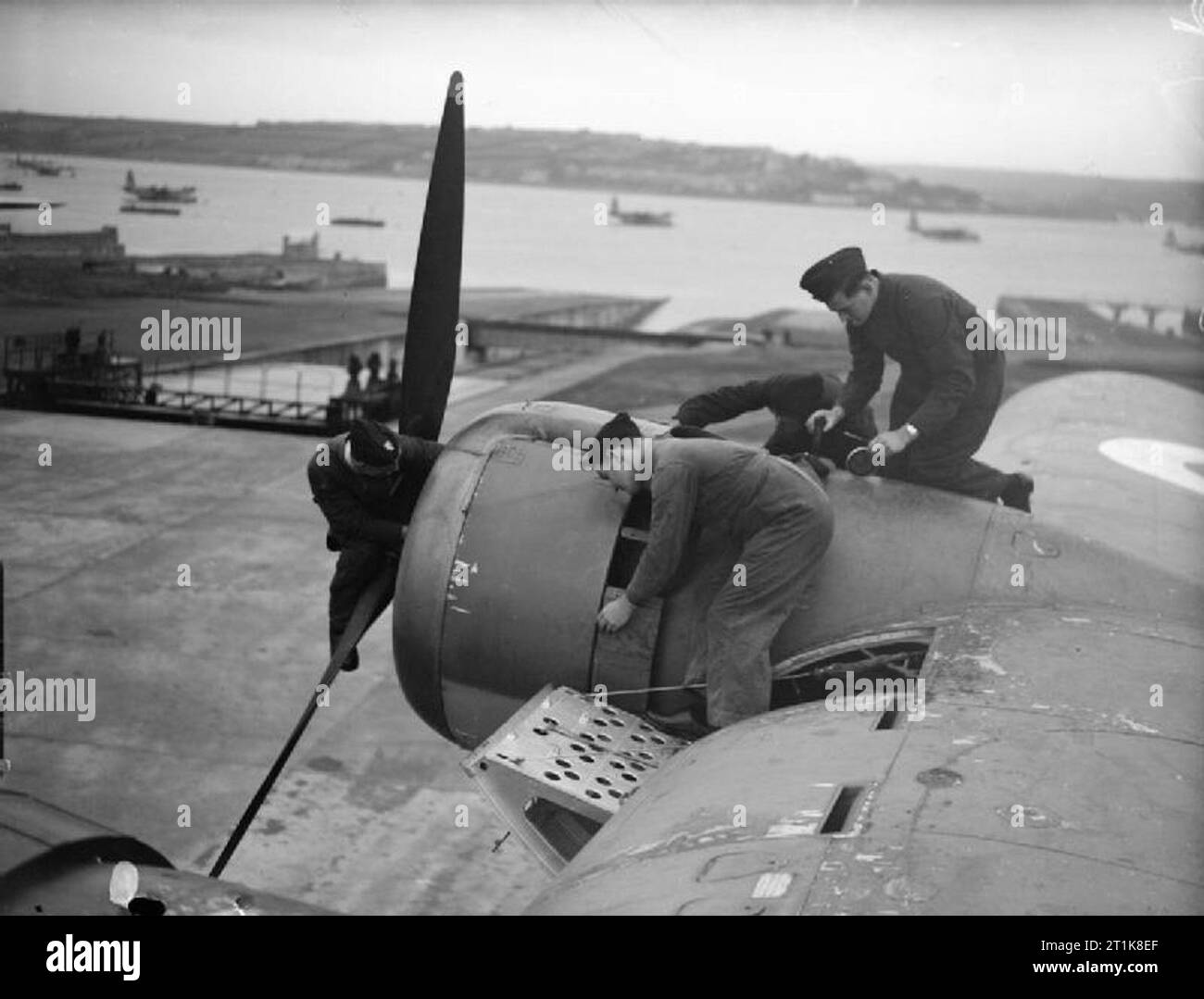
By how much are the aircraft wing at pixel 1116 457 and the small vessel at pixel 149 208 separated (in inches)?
179

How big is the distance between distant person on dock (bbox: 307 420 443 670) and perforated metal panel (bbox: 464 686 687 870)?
1.04 metres

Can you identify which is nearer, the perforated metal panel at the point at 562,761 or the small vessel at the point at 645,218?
the perforated metal panel at the point at 562,761

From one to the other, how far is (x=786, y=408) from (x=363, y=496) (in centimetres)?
168

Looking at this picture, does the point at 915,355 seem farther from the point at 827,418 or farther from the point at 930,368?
the point at 827,418

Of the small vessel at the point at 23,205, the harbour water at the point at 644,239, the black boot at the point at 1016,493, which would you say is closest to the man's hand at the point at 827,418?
the black boot at the point at 1016,493

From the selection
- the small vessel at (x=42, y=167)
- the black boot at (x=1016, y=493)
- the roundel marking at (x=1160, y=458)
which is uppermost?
the small vessel at (x=42, y=167)

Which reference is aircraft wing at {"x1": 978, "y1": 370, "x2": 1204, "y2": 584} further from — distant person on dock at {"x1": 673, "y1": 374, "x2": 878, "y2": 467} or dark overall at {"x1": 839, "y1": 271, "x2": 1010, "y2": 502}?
distant person on dock at {"x1": 673, "y1": 374, "x2": 878, "y2": 467}

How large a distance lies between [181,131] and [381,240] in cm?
241

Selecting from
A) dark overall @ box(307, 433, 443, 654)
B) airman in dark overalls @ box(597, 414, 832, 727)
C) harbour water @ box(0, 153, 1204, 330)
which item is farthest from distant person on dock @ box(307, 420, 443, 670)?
harbour water @ box(0, 153, 1204, 330)

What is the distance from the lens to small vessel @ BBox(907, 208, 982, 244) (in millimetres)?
7797

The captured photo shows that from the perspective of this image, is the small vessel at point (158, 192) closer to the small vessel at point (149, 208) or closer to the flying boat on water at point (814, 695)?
the small vessel at point (149, 208)

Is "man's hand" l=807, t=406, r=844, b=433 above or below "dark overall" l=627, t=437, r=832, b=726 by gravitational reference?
above

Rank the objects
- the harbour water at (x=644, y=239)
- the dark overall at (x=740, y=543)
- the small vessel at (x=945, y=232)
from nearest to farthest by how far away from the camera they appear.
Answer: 1. the dark overall at (x=740, y=543)
2. the harbour water at (x=644, y=239)
3. the small vessel at (x=945, y=232)

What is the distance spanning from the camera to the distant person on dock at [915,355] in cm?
525
